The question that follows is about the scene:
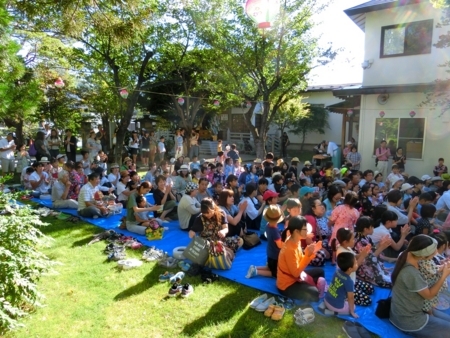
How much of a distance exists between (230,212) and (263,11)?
33.0ft

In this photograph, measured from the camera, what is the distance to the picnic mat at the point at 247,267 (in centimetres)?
368

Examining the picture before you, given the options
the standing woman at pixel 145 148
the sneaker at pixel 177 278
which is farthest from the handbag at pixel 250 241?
the standing woman at pixel 145 148

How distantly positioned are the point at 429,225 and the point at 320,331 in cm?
316

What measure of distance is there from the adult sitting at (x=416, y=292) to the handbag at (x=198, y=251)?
2545 mm

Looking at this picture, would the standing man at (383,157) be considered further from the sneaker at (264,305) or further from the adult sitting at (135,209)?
the sneaker at (264,305)

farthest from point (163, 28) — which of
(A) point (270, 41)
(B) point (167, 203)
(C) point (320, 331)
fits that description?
(C) point (320, 331)

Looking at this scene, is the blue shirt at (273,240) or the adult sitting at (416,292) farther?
the blue shirt at (273,240)

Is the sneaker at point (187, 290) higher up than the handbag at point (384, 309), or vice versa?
the handbag at point (384, 309)

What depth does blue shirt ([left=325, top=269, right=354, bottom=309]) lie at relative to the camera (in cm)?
370

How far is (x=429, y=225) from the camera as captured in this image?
548 centimetres

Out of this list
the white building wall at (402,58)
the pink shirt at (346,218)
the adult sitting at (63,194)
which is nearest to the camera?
the pink shirt at (346,218)

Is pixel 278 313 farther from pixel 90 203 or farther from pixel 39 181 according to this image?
pixel 39 181

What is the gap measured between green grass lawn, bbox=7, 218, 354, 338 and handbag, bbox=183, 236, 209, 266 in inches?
11.1

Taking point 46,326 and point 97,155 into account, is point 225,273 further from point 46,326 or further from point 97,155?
point 97,155
